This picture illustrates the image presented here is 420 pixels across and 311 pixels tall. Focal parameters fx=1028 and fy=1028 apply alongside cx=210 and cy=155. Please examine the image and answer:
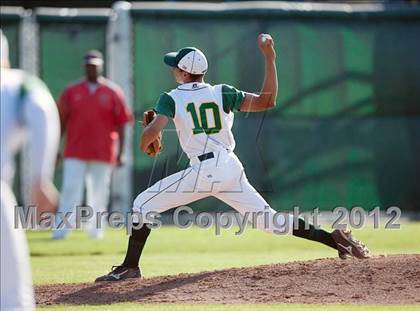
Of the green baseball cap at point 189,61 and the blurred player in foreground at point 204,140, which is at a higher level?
the green baseball cap at point 189,61

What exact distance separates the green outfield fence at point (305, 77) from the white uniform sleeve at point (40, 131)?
13020 mm

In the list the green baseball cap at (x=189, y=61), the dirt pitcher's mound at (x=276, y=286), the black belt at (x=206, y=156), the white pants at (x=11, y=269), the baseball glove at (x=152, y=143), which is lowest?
the dirt pitcher's mound at (x=276, y=286)

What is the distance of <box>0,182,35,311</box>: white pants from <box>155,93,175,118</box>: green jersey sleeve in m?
3.69

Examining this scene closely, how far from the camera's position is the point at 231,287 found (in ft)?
31.1

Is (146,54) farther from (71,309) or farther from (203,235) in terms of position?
(71,309)

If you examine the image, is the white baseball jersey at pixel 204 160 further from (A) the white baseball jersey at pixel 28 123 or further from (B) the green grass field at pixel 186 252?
(A) the white baseball jersey at pixel 28 123

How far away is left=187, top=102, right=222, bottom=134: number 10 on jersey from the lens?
974 cm

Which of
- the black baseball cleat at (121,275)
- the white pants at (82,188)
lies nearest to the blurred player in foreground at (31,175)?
the black baseball cleat at (121,275)

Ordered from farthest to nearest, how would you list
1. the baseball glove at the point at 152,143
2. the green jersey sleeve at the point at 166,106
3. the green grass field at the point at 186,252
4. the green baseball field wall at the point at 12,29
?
the green baseball field wall at the point at 12,29 < the green grass field at the point at 186,252 < the baseball glove at the point at 152,143 < the green jersey sleeve at the point at 166,106

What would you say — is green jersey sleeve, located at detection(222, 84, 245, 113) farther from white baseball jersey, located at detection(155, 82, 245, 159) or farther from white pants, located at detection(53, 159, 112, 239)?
white pants, located at detection(53, 159, 112, 239)

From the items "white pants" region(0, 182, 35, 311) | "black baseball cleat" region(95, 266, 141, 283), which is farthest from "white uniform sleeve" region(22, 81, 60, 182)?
"black baseball cleat" region(95, 266, 141, 283)

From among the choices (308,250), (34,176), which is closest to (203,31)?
(308,250)

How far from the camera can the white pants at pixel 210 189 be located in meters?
9.76

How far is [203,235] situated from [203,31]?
4.57 metres
